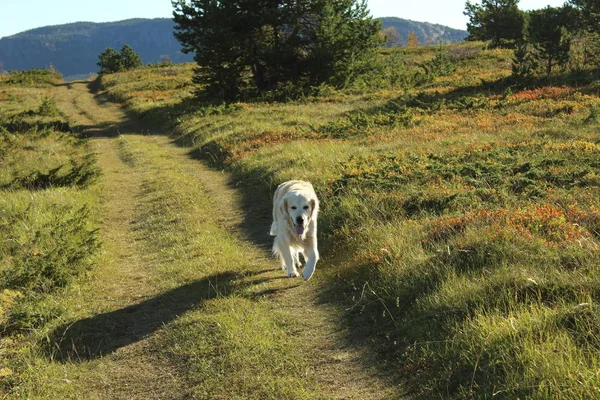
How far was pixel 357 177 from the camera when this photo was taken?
11.2 meters

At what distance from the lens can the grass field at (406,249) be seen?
443cm

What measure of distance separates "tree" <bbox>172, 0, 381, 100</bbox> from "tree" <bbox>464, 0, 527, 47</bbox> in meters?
29.9

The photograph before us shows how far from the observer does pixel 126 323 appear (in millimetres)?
6320

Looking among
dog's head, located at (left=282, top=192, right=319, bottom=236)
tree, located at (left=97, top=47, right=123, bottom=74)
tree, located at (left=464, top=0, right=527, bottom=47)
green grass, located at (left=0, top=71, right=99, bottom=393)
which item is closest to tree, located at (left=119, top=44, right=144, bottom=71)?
tree, located at (left=97, top=47, right=123, bottom=74)

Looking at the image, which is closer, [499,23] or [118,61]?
[499,23]

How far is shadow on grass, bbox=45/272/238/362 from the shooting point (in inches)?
223

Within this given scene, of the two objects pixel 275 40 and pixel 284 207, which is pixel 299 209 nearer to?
pixel 284 207

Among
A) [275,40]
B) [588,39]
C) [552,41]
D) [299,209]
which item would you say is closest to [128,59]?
[275,40]

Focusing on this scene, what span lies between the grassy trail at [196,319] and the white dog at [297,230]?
0.32 m

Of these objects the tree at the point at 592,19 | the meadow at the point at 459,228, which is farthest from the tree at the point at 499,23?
the meadow at the point at 459,228

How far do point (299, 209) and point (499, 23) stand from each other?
6447 cm

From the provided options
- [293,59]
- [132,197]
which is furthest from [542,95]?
[132,197]

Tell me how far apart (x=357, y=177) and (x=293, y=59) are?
67.4 ft

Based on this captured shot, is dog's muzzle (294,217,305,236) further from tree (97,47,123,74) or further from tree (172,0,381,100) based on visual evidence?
tree (97,47,123,74)
